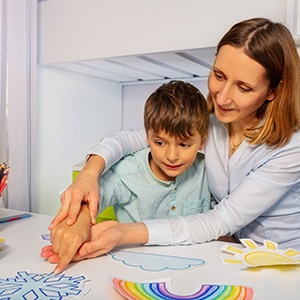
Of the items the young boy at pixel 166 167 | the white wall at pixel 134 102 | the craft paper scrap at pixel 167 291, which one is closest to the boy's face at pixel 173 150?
the young boy at pixel 166 167

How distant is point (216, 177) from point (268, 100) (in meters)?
0.20

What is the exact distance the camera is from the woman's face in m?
0.75

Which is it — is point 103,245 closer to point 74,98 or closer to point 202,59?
point 202,59

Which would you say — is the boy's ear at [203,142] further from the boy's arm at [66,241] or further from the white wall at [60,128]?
the white wall at [60,128]

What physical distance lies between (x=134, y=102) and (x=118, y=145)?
32.2 inches

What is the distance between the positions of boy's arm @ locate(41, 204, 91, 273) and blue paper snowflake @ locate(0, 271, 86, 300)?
1.1 inches

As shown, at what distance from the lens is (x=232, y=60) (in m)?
0.76

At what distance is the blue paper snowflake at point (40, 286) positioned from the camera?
1.58 feet

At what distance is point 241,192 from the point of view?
749 mm

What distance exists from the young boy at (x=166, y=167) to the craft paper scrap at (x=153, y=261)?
212mm

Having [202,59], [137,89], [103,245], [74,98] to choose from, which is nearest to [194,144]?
[103,245]

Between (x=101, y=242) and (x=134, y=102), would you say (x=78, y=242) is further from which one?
(x=134, y=102)

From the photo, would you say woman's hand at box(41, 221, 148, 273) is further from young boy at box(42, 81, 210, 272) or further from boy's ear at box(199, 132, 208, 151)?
boy's ear at box(199, 132, 208, 151)

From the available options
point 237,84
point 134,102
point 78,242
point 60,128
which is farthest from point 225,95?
point 134,102
